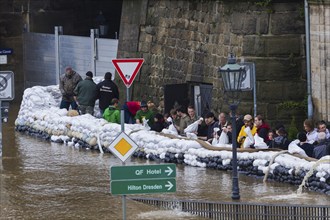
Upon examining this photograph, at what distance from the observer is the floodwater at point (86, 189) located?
66.6ft

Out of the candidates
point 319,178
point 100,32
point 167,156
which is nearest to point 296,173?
point 319,178

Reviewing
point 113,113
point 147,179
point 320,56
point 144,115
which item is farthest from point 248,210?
point 113,113

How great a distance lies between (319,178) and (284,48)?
623 cm

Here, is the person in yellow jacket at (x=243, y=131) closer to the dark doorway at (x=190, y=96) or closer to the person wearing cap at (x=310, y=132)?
the person wearing cap at (x=310, y=132)

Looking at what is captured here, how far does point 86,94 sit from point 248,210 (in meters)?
11.3

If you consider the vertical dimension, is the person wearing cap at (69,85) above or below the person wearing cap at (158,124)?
above

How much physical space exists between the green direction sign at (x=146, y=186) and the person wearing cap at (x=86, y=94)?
1298 centimetres

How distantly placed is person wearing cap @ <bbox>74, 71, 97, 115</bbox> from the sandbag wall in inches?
18.0

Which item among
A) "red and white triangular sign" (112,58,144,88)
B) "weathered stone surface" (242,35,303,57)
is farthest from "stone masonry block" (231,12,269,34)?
"red and white triangular sign" (112,58,144,88)

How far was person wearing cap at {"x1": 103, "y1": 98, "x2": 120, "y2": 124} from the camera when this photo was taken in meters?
28.3

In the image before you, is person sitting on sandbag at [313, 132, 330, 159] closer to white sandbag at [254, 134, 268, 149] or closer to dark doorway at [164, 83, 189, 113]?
white sandbag at [254, 134, 268, 149]

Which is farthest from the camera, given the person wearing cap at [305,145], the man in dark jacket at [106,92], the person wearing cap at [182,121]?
the man in dark jacket at [106,92]

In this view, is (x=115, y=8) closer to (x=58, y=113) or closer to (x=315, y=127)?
(x=58, y=113)

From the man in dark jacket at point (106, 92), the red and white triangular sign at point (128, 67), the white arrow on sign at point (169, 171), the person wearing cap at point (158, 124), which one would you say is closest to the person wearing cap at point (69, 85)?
the man in dark jacket at point (106, 92)
